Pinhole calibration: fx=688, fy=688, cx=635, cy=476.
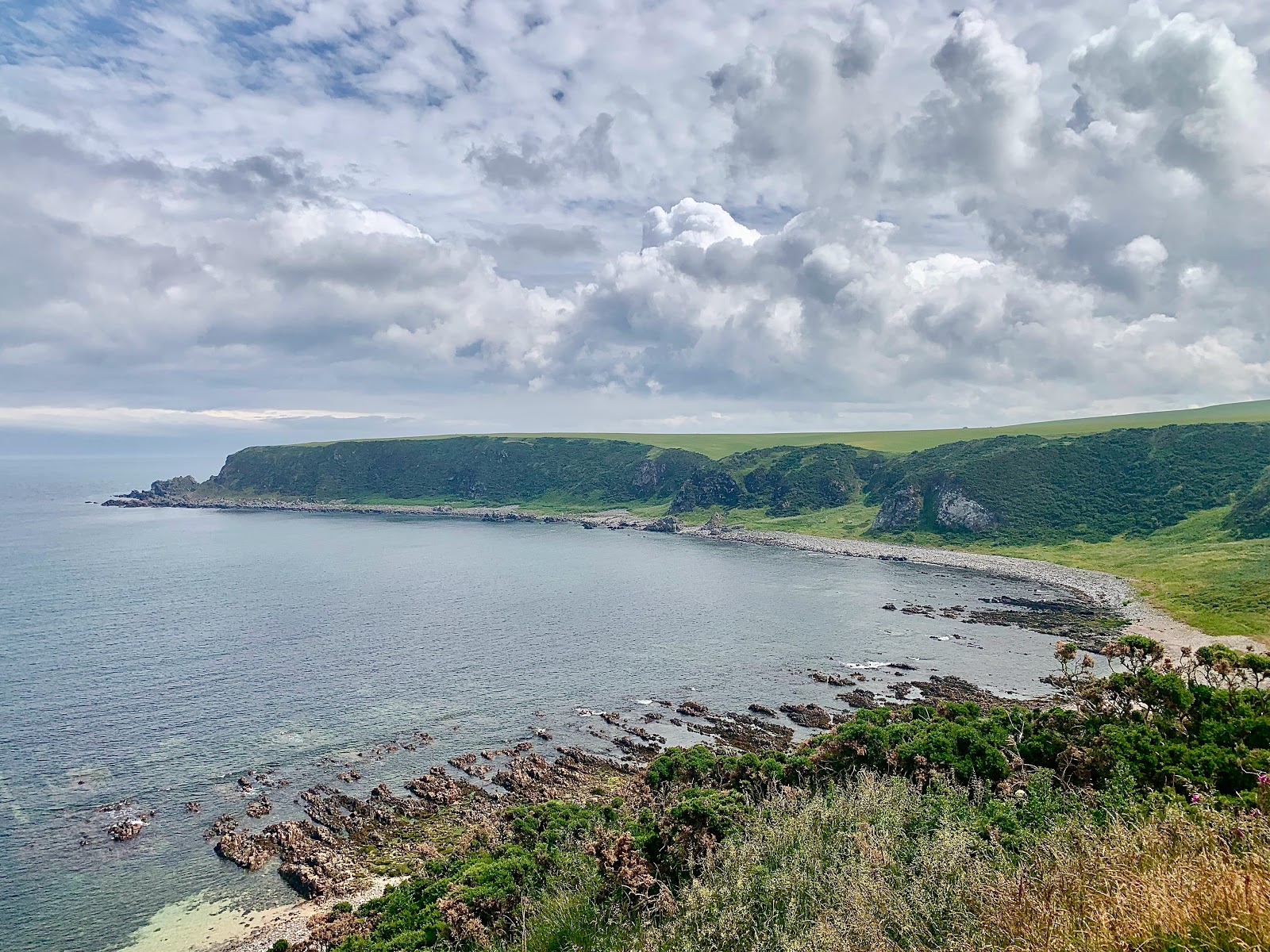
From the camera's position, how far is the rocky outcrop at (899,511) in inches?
6570

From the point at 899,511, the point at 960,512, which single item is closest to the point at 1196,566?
the point at 960,512

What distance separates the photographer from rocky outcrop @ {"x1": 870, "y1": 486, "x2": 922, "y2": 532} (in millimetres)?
166875

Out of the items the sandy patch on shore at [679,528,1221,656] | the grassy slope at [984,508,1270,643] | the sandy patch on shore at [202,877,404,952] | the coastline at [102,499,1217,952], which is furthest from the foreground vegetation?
the grassy slope at [984,508,1270,643]

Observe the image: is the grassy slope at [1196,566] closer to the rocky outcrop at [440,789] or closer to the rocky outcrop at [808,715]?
the rocky outcrop at [808,715]

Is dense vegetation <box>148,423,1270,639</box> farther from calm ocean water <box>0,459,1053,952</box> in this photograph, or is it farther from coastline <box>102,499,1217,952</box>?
calm ocean water <box>0,459,1053,952</box>

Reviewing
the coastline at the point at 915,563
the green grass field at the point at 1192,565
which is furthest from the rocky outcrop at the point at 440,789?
the green grass field at the point at 1192,565

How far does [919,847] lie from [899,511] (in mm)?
163634

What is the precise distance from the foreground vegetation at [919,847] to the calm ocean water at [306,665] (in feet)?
48.1

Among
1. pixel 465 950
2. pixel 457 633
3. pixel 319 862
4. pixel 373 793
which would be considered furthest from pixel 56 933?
pixel 457 633

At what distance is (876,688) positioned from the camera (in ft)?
212

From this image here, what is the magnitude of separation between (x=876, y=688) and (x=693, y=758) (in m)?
34.4

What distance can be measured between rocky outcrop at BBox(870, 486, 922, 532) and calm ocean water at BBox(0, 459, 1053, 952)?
106ft

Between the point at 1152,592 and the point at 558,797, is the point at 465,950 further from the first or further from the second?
the point at 1152,592

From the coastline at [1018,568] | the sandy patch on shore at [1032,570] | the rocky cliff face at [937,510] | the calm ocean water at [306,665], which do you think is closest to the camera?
the calm ocean water at [306,665]
